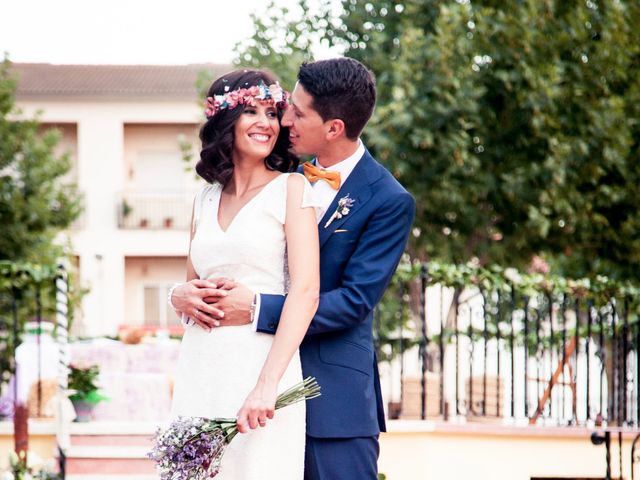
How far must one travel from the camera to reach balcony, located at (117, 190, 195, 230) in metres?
28.1

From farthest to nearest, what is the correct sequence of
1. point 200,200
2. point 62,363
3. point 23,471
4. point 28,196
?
point 28,196, point 62,363, point 23,471, point 200,200

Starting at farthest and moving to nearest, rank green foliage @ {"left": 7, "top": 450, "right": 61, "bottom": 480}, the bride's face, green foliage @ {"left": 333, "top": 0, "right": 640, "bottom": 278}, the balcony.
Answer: the balcony
green foliage @ {"left": 333, "top": 0, "right": 640, "bottom": 278}
green foliage @ {"left": 7, "top": 450, "right": 61, "bottom": 480}
the bride's face

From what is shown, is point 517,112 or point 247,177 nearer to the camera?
point 247,177

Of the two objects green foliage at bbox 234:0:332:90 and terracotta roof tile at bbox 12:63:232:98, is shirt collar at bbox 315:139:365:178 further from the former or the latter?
terracotta roof tile at bbox 12:63:232:98

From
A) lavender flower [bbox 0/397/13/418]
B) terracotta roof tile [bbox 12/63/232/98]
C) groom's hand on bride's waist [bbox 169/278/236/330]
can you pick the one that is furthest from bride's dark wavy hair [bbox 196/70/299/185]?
terracotta roof tile [bbox 12/63/232/98]

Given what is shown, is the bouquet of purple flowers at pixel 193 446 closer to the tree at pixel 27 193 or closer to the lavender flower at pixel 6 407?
the lavender flower at pixel 6 407

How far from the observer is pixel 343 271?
337 centimetres

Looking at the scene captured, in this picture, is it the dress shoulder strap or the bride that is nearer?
the bride

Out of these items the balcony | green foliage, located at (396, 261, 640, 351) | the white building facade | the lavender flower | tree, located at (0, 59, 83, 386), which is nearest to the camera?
green foliage, located at (396, 261, 640, 351)

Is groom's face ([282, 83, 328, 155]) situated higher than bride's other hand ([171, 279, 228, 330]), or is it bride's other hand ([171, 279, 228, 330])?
groom's face ([282, 83, 328, 155])

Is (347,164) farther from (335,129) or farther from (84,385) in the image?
(84,385)

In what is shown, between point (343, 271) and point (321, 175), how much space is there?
30 cm

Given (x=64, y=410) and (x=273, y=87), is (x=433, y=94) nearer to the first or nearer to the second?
(x=64, y=410)

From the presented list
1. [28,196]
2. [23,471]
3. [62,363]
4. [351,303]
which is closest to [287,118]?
[351,303]
